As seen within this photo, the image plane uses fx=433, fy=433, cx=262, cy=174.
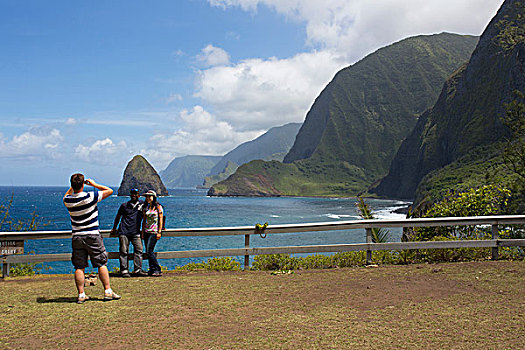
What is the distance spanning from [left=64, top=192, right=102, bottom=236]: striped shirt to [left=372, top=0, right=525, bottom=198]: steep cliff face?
9274 centimetres

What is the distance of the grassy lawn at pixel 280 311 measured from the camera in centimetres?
532

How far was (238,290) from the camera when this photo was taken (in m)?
7.99

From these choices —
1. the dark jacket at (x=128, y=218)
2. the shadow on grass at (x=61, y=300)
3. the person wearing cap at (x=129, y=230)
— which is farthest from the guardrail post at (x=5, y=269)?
the dark jacket at (x=128, y=218)

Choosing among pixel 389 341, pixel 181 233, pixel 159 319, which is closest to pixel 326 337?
pixel 389 341

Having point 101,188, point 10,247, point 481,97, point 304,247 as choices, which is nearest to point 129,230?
point 101,188

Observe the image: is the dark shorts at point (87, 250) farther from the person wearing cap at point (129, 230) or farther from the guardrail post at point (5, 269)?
the guardrail post at point (5, 269)

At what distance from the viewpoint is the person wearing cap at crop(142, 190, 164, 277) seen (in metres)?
9.34

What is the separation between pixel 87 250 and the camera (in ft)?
22.7

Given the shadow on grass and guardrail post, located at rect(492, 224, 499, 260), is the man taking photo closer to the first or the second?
the shadow on grass

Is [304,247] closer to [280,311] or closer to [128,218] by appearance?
[280,311]

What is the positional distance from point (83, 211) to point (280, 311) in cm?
345

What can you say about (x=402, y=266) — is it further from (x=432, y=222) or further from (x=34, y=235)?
(x=34, y=235)

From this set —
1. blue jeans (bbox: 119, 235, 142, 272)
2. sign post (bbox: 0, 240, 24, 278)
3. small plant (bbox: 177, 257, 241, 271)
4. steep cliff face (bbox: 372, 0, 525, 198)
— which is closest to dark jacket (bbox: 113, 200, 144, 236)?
blue jeans (bbox: 119, 235, 142, 272)

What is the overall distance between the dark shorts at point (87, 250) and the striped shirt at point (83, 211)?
108 millimetres
